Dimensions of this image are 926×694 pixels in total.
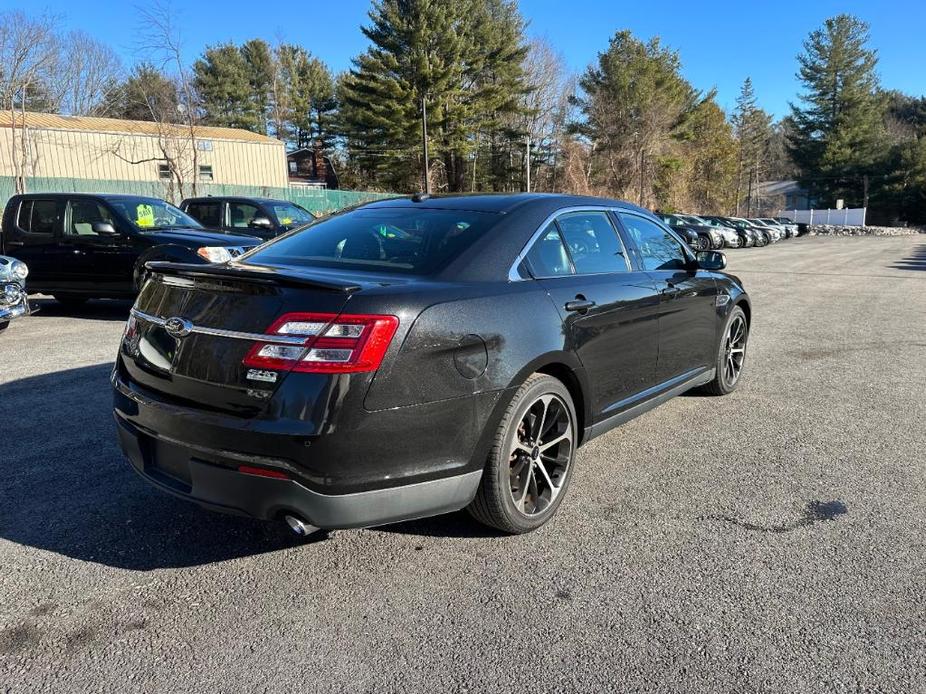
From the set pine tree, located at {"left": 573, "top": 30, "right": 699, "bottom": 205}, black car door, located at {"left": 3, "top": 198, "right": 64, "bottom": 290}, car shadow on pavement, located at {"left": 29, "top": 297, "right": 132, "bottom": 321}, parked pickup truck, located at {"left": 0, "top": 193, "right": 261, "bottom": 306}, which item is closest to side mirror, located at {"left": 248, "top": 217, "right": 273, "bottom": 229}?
parked pickup truck, located at {"left": 0, "top": 193, "right": 261, "bottom": 306}

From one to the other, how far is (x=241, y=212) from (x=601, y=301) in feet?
32.3

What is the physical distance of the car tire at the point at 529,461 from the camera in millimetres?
2967

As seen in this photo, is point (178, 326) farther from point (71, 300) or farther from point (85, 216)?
point (71, 300)

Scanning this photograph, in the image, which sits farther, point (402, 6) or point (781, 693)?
point (402, 6)

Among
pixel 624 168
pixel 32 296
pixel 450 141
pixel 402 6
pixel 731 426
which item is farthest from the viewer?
pixel 624 168

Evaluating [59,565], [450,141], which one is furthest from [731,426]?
[450,141]

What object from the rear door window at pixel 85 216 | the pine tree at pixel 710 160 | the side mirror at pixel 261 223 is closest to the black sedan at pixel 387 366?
the rear door window at pixel 85 216

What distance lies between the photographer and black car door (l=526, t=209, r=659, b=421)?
342 centimetres

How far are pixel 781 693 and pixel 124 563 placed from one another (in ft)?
8.48

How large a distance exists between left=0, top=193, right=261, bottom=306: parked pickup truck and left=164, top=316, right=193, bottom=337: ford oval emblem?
6094 mm

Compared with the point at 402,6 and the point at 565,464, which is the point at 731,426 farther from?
the point at 402,6

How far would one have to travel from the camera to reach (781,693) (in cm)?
217

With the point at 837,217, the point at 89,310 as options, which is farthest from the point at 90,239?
the point at 837,217

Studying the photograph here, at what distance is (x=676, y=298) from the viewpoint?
14.7 feet
